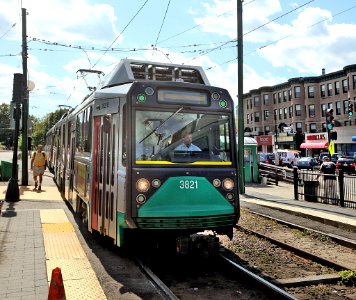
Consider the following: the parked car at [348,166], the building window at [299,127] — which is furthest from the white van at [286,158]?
the building window at [299,127]

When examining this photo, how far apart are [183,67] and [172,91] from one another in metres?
1.54

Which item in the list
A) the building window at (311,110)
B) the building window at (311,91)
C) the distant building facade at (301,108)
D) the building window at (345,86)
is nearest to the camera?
the distant building facade at (301,108)

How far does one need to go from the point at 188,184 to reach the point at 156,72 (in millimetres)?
2759

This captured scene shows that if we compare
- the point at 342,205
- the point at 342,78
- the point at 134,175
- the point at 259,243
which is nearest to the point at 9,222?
the point at 134,175

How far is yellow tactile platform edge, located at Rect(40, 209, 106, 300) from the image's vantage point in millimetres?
5258

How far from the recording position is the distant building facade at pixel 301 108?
53844 mm

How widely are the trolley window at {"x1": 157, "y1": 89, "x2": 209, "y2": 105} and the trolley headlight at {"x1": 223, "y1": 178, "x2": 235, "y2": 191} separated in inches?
53.5

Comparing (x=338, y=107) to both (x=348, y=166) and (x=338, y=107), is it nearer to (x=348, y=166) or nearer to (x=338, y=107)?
(x=338, y=107)

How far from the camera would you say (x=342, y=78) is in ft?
181

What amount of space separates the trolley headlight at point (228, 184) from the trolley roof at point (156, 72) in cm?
219

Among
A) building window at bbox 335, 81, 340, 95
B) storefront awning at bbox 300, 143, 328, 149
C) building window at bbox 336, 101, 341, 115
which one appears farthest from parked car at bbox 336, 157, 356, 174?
building window at bbox 335, 81, 340, 95

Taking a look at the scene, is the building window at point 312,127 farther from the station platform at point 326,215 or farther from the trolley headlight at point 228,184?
the trolley headlight at point 228,184

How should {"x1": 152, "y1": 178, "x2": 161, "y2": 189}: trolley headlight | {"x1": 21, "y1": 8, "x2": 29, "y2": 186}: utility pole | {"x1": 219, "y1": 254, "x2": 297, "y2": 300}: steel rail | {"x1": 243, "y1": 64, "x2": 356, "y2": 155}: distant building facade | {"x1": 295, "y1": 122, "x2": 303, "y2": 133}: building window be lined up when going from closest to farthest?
1. {"x1": 219, "y1": 254, "x2": 297, "y2": 300}: steel rail
2. {"x1": 152, "y1": 178, "x2": 161, "y2": 189}: trolley headlight
3. {"x1": 21, "y1": 8, "x2": 29, "y2": 186}: utility pole
4. {"x1": 243, "y1": 64, "x2": 356, "y2": 155}: distant building facade
5. {"x1": 295, "y1": 122, "x2": 303, "y2": 133}: building window

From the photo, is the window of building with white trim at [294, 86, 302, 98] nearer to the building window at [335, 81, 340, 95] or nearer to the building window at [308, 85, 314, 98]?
the building window at [308, 85, 314, 98]
